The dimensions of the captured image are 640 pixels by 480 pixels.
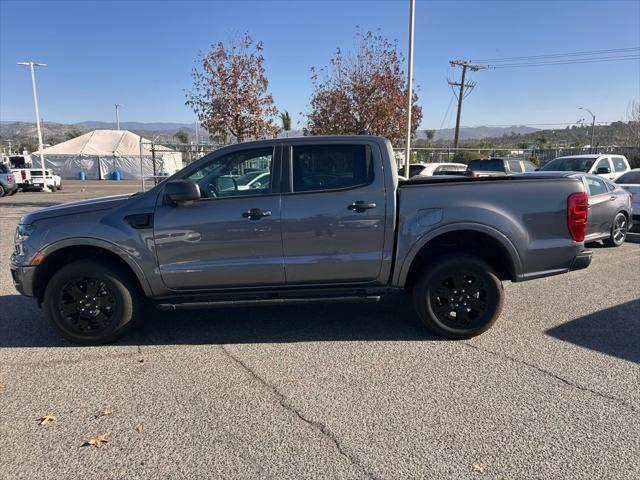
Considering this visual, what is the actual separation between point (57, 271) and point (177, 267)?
1191 millimetres

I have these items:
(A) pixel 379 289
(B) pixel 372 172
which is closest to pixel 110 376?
(A) pixel 379 289

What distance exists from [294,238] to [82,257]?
6.91ft

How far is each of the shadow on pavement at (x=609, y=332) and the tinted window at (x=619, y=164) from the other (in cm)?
1159

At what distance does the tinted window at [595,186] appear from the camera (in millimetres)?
9117

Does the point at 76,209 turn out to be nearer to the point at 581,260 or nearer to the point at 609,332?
the point at 581,260

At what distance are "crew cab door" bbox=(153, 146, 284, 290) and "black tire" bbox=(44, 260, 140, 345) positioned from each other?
0.44 m

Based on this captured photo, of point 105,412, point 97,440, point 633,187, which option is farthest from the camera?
point 633,187

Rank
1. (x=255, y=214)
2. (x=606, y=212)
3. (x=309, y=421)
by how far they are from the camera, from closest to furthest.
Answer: (x=309, y=421) < (x=255, y=214) < (x=606, y=212)

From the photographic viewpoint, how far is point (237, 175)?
4.55 meters

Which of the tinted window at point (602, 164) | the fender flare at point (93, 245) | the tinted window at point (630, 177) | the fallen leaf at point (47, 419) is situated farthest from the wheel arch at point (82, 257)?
the tinted window at point (602, 164)

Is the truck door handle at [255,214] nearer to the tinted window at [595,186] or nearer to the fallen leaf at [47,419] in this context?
the fallen leaf at [47,419]

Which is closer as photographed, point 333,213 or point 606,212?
point 333,213

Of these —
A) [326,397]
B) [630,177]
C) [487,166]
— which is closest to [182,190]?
[326,397]

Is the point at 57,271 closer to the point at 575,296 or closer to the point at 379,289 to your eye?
the point at 379,289
